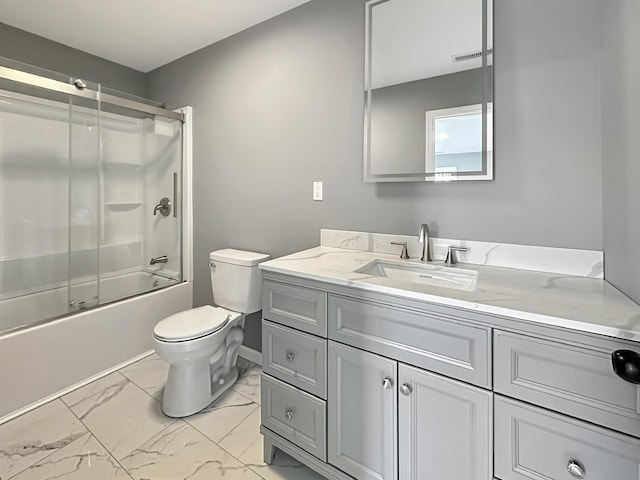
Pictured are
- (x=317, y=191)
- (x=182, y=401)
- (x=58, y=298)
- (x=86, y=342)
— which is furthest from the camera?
(x=58, y=298)

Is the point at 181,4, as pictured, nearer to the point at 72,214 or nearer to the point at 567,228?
the point at 72,214

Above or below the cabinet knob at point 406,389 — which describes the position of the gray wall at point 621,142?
above

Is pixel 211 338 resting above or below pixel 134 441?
above

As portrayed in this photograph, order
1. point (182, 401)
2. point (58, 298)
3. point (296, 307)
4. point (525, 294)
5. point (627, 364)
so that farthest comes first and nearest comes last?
point (58, 298) < point (182, 401) < point (296, 307) < point (525, 294) < point (627, 364)

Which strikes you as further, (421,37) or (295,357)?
(421,37)

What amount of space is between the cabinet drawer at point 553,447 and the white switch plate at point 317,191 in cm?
134

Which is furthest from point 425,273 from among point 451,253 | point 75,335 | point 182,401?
point 75,335

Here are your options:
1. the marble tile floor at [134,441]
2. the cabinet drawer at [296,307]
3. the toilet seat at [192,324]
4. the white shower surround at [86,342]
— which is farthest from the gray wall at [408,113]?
the white shower surround at [86,342]

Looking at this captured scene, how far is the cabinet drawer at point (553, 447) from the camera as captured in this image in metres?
0.73

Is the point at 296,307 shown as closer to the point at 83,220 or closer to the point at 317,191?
the point at 317,191

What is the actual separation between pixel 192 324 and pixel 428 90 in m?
1.76

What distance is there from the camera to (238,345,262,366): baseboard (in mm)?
2262

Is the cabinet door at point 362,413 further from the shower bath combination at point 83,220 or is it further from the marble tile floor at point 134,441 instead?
the shower bath combination at point 83,220

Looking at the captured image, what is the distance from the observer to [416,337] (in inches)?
39.6
